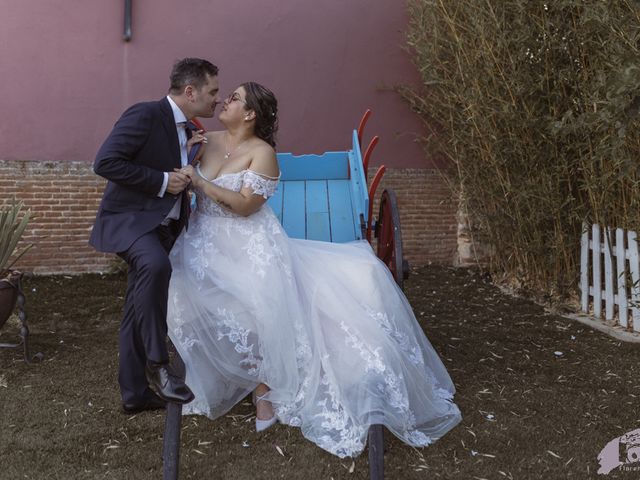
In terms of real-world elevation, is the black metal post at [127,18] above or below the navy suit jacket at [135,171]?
above

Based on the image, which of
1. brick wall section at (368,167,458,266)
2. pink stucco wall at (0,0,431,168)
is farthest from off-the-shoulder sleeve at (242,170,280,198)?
brick wall section at (368,167,458,266)

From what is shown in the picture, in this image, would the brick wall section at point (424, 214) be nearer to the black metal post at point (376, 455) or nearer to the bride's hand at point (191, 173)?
the bride's hand at point (191, 173)

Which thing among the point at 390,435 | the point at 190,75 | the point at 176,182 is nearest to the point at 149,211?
the point at 176,182

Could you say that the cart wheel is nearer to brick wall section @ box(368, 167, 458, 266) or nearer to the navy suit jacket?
the navy suit jacket

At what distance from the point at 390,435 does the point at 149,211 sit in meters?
1.48

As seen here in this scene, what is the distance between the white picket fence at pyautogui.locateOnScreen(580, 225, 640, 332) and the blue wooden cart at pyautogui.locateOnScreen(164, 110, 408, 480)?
189 centimetres

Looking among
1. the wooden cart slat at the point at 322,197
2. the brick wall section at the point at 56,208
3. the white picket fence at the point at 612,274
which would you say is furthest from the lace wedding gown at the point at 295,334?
the brick wall section at the point at 56,208

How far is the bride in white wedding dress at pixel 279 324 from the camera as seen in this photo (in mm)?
3035

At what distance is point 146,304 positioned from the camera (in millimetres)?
3039

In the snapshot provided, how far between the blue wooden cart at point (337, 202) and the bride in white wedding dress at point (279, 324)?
0.42 meters

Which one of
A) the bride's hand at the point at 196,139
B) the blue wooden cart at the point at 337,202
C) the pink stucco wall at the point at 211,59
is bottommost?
the blue wooden cart at the point at 337,202

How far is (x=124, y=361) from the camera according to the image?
3395 mm

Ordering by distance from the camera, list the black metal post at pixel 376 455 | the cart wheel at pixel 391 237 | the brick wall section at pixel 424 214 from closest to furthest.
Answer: the black metal post at pixel 376 455 → the cart wheel at pixel 391 237 → the brick wall section at pixel 424 214

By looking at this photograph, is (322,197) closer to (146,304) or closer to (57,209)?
(146,304)
